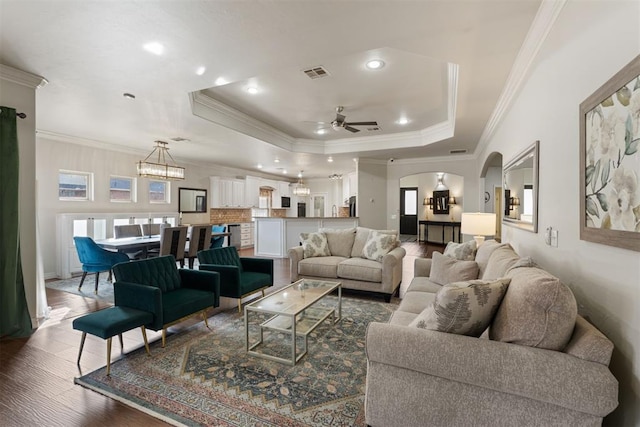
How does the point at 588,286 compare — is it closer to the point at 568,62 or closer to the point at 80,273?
the point at 568,62

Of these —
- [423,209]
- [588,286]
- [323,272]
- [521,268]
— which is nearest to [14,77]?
[323,272]

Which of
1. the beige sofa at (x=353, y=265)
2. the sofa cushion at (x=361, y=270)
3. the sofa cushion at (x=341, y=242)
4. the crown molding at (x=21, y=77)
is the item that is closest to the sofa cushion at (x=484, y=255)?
the beige sofa at (x=353, y=265)

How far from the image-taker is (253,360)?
2506mm

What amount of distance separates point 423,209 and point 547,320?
11.1m

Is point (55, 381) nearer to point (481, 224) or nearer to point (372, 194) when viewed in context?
point (481, 224)

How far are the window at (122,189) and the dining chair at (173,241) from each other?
97.1 inches

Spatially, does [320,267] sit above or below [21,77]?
below

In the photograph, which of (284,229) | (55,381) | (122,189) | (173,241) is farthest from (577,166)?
(122,189)

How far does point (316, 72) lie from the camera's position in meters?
3.36

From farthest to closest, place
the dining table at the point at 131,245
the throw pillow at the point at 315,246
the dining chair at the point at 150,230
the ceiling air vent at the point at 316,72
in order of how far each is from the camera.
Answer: the dining chair at the point at 150,230 → the throw pillow at the point at 315,246 → the dining table at the point at 131,245 → the ceiling air vent at the point at 316,72

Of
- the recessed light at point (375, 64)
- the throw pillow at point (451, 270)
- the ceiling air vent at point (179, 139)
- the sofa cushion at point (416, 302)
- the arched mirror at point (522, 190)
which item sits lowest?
the sofa cushion at point (416, 302)

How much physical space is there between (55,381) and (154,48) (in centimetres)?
279

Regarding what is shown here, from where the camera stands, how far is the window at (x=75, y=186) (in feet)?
18.3

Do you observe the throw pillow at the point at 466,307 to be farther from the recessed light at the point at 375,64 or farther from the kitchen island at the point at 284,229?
the kitchen island at the point at 284,229
